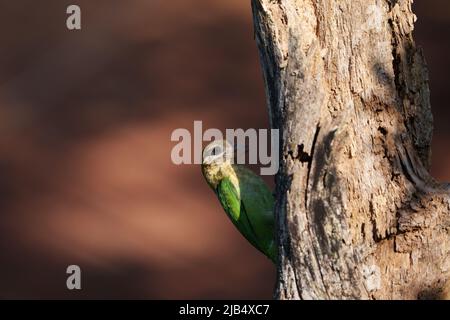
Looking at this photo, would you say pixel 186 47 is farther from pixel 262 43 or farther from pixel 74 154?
pixel 262 43

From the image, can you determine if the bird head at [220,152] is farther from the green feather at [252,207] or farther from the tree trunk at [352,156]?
the tree trunk at [352,156]

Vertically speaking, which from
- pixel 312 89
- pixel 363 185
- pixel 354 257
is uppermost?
pixel 312 89

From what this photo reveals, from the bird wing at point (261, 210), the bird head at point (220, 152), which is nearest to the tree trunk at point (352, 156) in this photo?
the bird wing at point (261, 210)

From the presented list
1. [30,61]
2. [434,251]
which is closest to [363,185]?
[434,251]

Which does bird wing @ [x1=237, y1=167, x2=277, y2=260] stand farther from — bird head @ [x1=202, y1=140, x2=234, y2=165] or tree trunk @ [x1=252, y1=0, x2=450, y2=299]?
tree trunk @ [x1=252, y1=0, x2=450, y2=299]

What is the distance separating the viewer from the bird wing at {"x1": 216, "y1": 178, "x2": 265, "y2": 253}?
4.14 metres

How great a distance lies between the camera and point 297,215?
3291mm

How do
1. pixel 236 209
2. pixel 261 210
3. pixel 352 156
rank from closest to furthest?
pixel 352 156 < pixel 261 210 < pixel 236 209

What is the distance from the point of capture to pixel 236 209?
13.9 feet

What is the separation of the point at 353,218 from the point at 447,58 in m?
5.54

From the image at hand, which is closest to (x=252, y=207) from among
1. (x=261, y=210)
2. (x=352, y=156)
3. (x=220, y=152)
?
(x=261, y=210)

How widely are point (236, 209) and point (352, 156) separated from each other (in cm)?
104

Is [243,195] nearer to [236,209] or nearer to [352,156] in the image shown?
[236,209]

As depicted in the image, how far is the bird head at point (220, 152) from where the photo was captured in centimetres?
428
